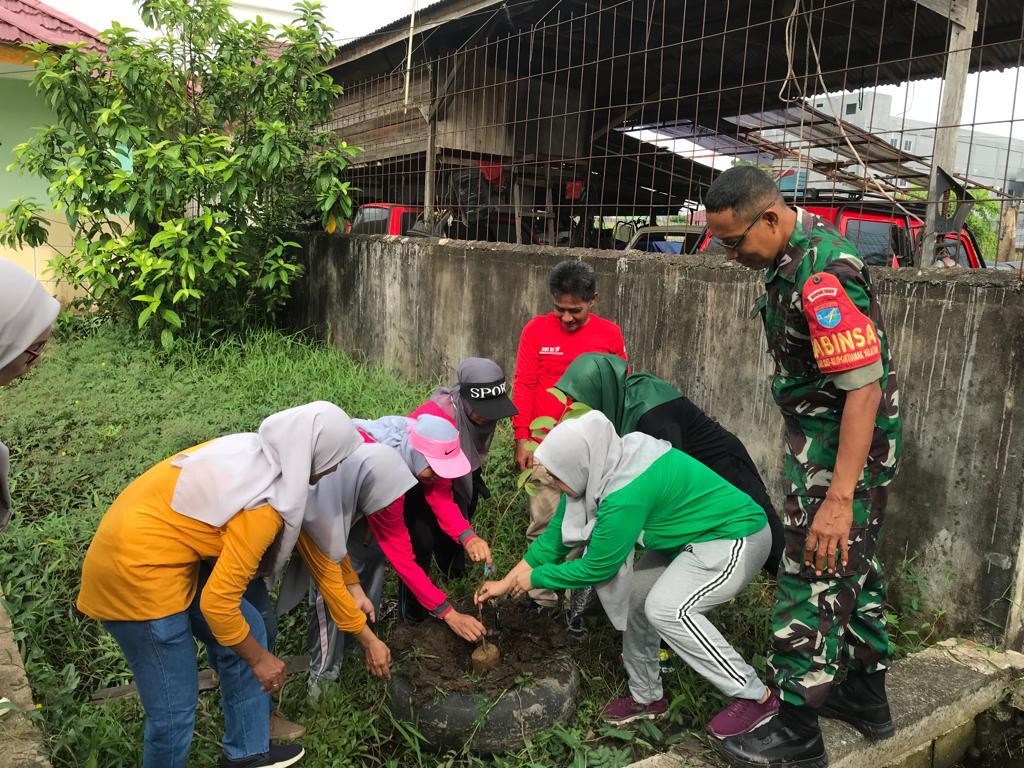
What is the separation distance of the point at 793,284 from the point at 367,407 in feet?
12.3

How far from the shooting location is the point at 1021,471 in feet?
9.14

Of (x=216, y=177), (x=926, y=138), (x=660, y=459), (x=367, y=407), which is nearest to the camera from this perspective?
(x=660, y=459)

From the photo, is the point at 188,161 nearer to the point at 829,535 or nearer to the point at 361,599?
the point at 361,599

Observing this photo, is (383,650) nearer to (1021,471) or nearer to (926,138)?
(1021,471)

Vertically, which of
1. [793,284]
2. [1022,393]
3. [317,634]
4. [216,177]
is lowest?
[317,634]

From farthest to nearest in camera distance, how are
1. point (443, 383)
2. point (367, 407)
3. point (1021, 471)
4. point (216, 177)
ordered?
point (216, 177) < point (443, 383) < point (367, 407) < point (1021, 471)

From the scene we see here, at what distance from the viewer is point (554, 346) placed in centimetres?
378

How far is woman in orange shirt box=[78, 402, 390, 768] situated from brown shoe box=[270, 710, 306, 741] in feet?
1.18

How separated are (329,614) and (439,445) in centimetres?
74

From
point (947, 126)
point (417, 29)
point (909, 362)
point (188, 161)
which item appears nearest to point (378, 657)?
point (909, 362)

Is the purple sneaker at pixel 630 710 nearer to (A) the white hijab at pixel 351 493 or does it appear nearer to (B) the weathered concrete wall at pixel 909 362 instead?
(A) the white hijab at pixel 351 493

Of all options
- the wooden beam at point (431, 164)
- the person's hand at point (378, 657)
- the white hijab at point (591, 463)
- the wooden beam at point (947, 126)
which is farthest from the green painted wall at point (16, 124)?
the wooden beam at point (947, 126)

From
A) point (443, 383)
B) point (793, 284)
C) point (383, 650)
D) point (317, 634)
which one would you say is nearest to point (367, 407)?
point (443, 383)

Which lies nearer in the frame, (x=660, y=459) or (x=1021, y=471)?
(x=660, y=459)
